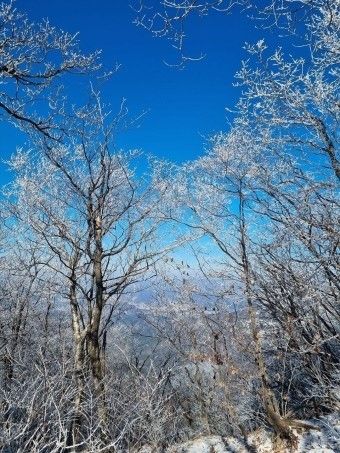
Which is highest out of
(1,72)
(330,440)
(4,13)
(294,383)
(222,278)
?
(4,13)

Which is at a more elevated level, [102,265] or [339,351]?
[102,265]

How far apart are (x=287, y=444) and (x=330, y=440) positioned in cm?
113

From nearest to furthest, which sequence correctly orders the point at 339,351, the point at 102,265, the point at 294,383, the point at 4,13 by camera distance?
the point at 4,13
the point at 102,265
the point at 339,351
the point at 294,383

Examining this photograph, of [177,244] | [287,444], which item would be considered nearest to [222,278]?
[177,244]

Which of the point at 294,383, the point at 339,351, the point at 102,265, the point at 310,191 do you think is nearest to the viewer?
the point at 310,191

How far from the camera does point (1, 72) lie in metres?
4.48

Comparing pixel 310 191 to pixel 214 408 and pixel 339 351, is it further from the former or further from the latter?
pixel 214 408

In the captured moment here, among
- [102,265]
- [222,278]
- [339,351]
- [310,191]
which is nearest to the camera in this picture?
[310,191]

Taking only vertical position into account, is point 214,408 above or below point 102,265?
below

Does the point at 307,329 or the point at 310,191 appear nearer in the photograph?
the point at 310,191

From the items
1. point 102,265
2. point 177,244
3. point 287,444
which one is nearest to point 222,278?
point 177,244

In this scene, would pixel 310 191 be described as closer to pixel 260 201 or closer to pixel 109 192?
pixel 260 201

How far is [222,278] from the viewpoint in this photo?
36.7ft

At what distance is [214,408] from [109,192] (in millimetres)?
16169
